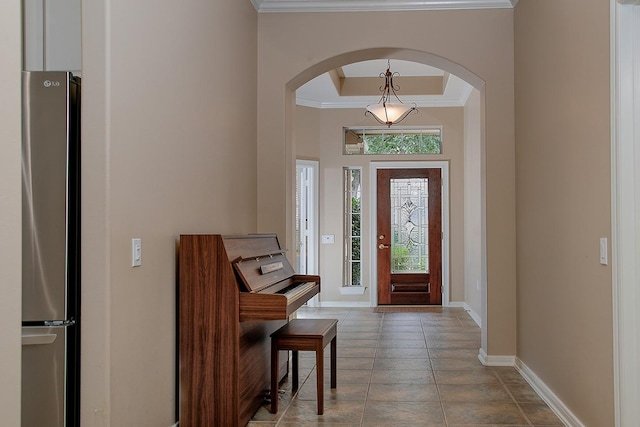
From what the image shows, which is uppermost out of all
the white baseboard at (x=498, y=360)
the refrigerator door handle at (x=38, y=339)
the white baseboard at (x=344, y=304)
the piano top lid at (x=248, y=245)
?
the piano top lid at (x=248, y=245)

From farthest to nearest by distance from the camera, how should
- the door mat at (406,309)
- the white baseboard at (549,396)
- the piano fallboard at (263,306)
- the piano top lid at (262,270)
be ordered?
the door mat at (406,309)
the white baseboard at (549,396)
the piano top lid at (262,270)
the piano fallboard at (263,306)

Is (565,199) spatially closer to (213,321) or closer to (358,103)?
(213,321)

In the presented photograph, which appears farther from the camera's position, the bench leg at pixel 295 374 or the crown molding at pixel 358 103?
Answer: the crown molding at pixel 358 103

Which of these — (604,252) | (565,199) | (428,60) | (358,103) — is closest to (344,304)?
(358,103)

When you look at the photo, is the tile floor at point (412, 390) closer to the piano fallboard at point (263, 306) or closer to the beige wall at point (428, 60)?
the beige wall at point (428, 60)

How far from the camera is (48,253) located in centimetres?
242

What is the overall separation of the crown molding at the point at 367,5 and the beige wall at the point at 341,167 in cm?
365

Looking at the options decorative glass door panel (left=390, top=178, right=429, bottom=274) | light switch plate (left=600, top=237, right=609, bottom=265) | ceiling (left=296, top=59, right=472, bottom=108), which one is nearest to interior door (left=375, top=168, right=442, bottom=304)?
decorative glass door panel (left=390, top=178, right=429, bottom=274)

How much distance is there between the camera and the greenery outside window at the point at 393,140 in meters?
8.79

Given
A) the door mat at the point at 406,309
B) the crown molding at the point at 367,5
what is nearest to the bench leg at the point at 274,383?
the crown molding at the point at 367,5

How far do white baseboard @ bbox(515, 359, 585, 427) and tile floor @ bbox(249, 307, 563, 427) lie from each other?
0.12 feet

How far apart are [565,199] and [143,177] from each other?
2.29m
